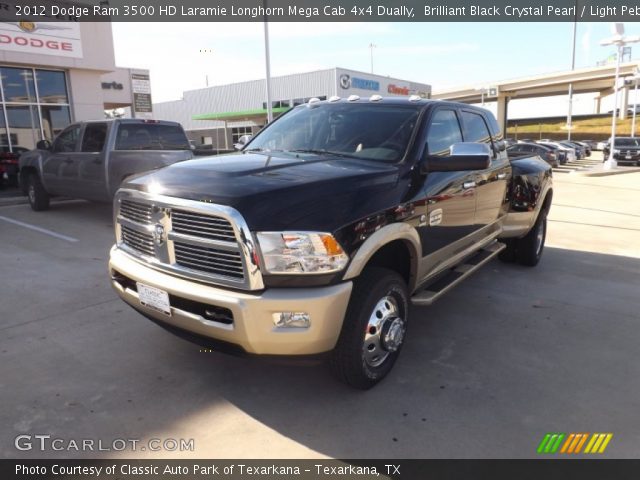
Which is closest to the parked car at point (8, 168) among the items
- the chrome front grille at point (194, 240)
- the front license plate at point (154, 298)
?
the chrome front grille at point (194, 240)

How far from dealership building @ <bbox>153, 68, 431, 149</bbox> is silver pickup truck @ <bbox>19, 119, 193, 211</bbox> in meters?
28.7

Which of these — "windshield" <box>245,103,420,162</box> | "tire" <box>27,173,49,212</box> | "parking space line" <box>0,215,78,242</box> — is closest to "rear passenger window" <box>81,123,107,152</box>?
"parking space line" <box>0,215,78,242</box>

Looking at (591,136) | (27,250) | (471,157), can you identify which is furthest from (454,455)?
(591,136)

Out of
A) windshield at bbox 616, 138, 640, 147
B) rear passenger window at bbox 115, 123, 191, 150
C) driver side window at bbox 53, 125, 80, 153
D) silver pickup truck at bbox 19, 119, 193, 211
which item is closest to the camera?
silver pickup truck at bbox 19, 119, 193, 211

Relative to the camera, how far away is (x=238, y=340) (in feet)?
8.86

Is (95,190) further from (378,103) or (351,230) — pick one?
(351,230)

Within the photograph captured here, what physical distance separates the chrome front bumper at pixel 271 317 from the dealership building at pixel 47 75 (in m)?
14.7

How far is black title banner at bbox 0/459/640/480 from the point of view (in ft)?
8.20

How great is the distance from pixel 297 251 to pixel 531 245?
178 inches

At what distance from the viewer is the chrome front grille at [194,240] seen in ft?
8.73

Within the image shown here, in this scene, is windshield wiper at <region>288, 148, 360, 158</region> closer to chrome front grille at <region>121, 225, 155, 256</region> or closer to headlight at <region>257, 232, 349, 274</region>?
headlight at <region>257, 232, 349, 274</region>

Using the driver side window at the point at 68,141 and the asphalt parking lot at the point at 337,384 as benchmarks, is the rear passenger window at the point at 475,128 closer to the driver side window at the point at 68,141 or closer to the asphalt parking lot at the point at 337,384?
the asphalt parking lot at the point at 337,384

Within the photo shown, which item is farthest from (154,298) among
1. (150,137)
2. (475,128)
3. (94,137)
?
(94,137)

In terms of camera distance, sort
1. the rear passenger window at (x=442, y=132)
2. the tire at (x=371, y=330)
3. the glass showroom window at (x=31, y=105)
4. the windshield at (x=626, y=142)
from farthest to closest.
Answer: the windshield at (x=626, y=142) < the glass showroom window at (x=31, y=105) < the rear passenger window at (x=442, y=132) < the tire at (x=371, y=330)
